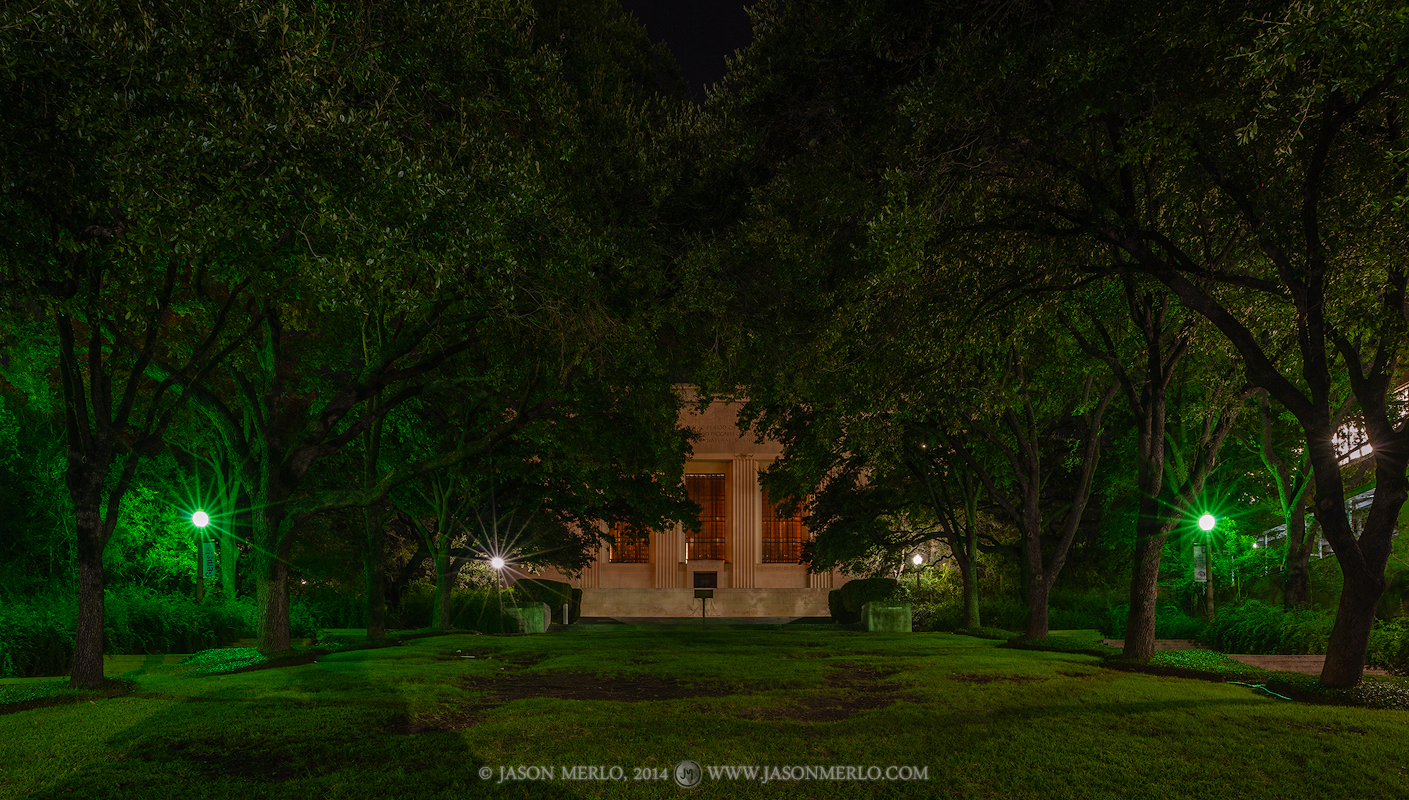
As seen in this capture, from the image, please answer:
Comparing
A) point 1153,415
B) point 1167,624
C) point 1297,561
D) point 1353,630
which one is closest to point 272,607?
point 1153,415

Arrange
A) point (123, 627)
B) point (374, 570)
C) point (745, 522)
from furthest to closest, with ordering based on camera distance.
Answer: point (745, 522), point (374, 570), point (123, 627)

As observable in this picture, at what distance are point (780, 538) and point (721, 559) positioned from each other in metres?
3.58

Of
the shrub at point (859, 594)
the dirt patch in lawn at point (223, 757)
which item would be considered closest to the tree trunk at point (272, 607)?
the dirt patch in lawn at point (223, 757)

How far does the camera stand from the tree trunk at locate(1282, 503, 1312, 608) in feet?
72.0

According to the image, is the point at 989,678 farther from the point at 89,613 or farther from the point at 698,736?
the point at 89,613

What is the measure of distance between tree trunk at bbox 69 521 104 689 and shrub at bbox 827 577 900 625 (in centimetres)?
2707

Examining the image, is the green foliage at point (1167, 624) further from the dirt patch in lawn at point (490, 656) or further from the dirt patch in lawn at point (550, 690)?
the dirt patch in lawn at point (490, 656)

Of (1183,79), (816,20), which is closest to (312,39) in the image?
(816,20)

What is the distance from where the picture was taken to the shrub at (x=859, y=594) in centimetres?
3475

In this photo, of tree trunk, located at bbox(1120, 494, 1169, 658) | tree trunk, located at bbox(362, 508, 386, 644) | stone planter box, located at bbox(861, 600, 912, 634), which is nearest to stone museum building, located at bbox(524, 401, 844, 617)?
stone planter box, located at bbox(861, 600, 912, 634)

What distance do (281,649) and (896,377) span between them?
1278cm

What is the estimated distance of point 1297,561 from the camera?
22.1m

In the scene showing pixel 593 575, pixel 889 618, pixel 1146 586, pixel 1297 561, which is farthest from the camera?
pixel 593 575

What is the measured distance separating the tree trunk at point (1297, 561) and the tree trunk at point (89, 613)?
25.9 metres
